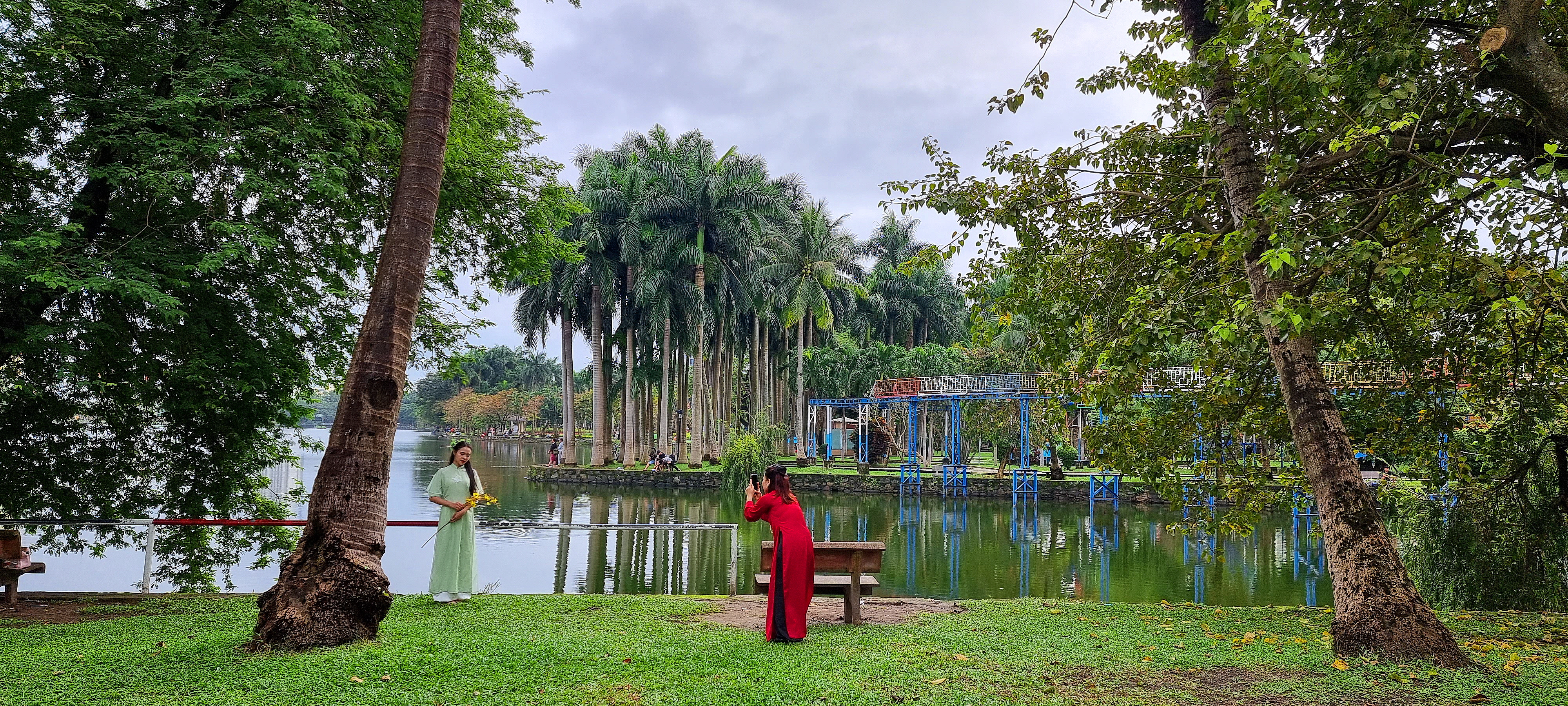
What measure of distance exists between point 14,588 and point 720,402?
3705cm

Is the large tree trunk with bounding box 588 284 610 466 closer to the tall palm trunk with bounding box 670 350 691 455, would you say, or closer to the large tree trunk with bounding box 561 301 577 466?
the large tree trunk with bounding box 561 301 577 466

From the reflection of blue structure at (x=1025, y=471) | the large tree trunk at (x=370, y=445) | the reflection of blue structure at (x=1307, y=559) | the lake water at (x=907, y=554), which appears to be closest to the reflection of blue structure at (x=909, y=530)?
the lake water at (x=907, y=554)

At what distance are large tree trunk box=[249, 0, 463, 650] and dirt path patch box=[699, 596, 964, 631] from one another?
8.86 feet

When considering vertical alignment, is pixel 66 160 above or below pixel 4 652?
above

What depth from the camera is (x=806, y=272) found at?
138ft

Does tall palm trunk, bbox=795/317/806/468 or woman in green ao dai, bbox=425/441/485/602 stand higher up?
tall palm trunk, bbox=795/317/806/468

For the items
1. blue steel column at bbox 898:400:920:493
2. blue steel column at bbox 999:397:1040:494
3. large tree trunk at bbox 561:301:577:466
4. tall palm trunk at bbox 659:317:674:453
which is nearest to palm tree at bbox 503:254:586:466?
large tree trunk at bbox 561:301:577:466

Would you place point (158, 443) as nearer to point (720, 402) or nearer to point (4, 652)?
point (4, 652)

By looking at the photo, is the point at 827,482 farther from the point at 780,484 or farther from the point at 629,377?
the point at 780,484

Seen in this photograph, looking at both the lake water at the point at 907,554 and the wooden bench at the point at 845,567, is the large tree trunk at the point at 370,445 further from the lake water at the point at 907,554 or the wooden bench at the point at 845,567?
the lake water at the point at 907,554

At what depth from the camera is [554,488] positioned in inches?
1383

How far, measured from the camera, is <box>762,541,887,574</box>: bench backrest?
737cm

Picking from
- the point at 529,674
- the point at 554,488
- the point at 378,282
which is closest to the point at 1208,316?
the point at 529,674

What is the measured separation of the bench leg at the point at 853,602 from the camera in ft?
23.8
